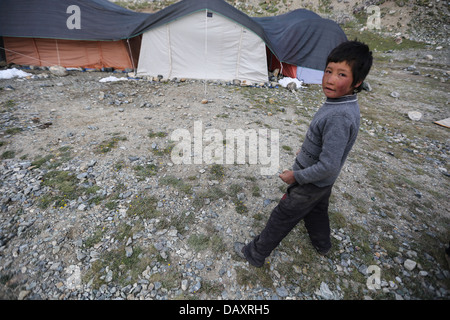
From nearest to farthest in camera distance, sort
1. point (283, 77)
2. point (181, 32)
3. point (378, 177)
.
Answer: point (378, 177) → point (181, 32) → point (283, 77)

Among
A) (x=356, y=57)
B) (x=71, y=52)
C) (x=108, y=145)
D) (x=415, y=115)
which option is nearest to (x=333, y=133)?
(x=356, y=57)

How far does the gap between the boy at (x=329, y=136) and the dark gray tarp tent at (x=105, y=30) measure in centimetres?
992

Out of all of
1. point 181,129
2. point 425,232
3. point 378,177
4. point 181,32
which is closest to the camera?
point 425,232

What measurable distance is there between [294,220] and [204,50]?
10678mm

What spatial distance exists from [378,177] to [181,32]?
416 inches

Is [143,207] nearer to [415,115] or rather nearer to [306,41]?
[415,115]

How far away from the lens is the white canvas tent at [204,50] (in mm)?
10148

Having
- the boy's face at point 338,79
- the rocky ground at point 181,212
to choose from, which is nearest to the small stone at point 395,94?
the rocky ground at point 181,212

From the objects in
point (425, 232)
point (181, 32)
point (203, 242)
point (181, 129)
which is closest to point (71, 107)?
point (181, 129)

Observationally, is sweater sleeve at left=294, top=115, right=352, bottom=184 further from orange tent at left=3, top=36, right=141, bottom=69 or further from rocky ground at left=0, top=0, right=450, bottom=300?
orange tent at left=3, top=36, right=141, bottom=69

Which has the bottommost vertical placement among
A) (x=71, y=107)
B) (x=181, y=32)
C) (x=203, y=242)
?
(x=203, y=242)

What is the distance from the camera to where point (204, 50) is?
35.1ft

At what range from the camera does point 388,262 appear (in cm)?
312
